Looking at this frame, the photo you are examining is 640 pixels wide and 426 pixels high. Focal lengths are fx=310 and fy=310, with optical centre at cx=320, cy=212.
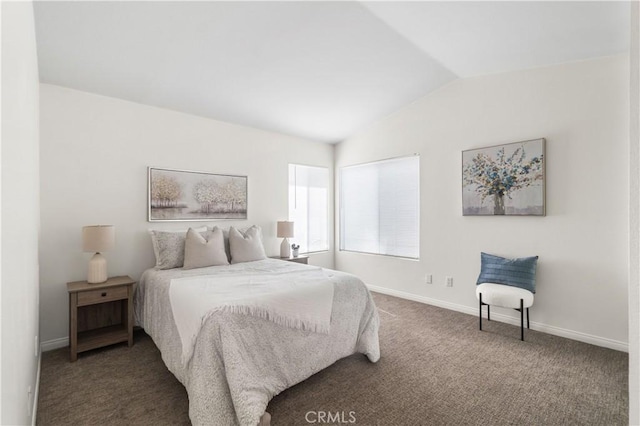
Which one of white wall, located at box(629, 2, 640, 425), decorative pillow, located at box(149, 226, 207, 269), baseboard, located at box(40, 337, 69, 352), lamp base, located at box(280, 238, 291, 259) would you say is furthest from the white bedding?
lamp base, located at box(280, 238, 291, 259)

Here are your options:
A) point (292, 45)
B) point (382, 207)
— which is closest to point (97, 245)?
point (292, 45)

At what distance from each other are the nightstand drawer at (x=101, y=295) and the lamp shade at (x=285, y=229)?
203cm

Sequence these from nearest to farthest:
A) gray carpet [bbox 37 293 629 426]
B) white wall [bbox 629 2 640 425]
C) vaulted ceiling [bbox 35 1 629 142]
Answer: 1. white wall [bbox 629 2 640 425]
2. gray carpet [bbox 37 293 629 426]
3. vaulted ceiling [bbox 35 1 629 142]

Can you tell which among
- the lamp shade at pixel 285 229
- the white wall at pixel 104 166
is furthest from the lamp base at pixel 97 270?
the lamp shade at pixel 285 229

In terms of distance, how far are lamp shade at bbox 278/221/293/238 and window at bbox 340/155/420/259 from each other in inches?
50.9

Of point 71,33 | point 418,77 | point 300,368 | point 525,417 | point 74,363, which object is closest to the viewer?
point 525,417

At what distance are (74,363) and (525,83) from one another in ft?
16.7

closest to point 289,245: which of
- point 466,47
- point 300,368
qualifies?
point 300,368

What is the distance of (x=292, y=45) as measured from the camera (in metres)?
2.85

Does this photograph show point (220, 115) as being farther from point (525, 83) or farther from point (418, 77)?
point (525, 83)

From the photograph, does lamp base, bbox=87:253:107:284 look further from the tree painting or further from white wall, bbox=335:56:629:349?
white wall, bbox=335:56:629:349

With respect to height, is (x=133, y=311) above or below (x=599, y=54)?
below

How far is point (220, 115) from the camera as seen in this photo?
3.89m

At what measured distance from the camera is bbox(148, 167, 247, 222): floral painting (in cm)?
349
